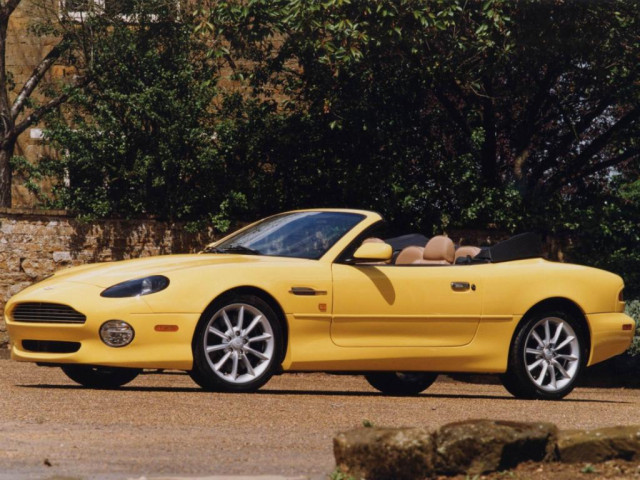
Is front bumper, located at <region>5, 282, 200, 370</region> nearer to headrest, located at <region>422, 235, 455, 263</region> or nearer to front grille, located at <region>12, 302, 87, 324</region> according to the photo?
front grille, located at <region>12, 302, 87, 324</region>

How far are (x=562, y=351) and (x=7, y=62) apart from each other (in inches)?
583

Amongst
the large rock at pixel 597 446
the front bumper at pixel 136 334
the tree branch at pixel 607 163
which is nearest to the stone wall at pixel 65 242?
A: the tree branch at pixel 607 163

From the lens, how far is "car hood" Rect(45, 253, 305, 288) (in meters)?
9.90

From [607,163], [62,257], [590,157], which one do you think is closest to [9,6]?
[62,257]

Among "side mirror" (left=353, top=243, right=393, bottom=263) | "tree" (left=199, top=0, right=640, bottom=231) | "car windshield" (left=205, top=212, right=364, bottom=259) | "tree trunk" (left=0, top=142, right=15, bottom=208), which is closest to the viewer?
"side mirror" (left=353, top=243, right=393, bottom=263)

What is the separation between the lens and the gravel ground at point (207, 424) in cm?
616

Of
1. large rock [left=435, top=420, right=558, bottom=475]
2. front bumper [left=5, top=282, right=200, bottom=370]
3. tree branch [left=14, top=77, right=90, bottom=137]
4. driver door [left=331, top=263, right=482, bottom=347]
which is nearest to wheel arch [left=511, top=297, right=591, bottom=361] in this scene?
driver door [left=331, top=263, right=482, bottom=347]

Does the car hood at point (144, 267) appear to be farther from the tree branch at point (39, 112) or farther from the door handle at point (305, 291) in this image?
the tree branch at point (39, 112)

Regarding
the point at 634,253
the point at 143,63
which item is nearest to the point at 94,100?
the point at 143,63

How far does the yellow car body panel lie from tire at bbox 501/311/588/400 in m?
0.12

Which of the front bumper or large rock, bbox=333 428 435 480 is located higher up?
the front bumper

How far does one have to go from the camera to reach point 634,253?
63.8ft

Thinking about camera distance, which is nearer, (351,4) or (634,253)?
(351,4)

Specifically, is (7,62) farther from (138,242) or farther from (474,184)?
(474,184)
